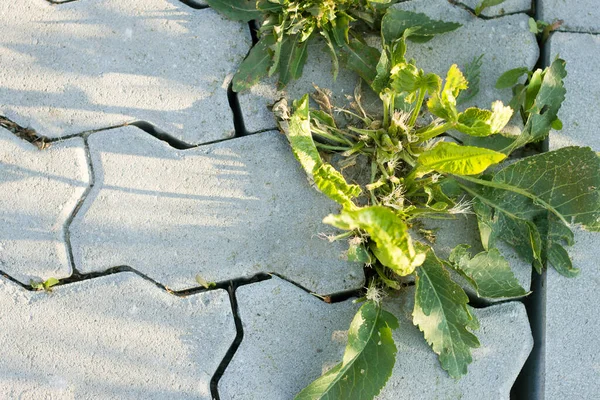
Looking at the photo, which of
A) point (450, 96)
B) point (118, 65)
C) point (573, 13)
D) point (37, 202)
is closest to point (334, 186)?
point (450, 96)

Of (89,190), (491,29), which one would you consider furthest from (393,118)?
(89,190)

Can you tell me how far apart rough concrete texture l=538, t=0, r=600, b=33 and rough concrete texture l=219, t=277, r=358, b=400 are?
3.43 feet

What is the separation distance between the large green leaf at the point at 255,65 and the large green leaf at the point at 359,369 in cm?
70

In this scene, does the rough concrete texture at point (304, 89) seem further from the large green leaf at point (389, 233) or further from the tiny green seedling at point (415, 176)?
the large green leaf at point (389, 233)

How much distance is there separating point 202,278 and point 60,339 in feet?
1.36

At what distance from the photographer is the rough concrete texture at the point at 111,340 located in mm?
1718

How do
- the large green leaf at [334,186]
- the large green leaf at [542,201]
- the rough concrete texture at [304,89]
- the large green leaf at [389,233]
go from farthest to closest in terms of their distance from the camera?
the rough concrete texture at [304,89], the large green leaf at [542,201], the large green leaf at [334,186], the large green leaf at [389,233]

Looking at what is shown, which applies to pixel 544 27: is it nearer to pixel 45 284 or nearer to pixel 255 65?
pixel 255 65

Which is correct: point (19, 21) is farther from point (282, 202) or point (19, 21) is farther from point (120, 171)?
point (282, 202)

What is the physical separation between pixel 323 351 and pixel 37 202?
2.90 ft

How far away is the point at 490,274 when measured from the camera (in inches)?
67.6

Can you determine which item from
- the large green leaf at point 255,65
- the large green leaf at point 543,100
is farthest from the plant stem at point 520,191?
the large green leaf at point 255,65

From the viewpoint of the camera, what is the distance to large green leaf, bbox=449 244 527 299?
1.71 m

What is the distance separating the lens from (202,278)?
1753 millimetres
